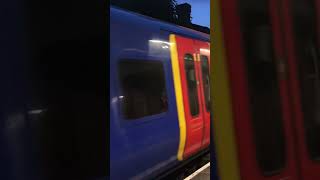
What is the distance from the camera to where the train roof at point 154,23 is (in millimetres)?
5738

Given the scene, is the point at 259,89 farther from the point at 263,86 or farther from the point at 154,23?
the point at 154,23

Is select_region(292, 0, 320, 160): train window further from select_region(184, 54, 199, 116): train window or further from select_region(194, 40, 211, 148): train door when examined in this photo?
select_region(194, 40, 211, 148): train door

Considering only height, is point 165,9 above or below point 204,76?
above

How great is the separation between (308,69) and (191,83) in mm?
6003

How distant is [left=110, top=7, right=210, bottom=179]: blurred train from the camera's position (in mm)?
5645

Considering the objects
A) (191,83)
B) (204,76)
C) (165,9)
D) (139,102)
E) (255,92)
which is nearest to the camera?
(255,92)

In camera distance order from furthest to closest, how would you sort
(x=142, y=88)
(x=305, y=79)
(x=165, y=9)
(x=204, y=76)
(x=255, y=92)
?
(x=204, y=76) < (x=165, y=9) < (x=142, y=88) < (x=305, y=79) < (x=255, y=92)

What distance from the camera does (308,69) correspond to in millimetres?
2359

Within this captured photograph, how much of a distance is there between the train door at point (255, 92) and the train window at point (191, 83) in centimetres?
578

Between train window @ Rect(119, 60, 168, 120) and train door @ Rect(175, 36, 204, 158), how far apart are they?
2.81 feet

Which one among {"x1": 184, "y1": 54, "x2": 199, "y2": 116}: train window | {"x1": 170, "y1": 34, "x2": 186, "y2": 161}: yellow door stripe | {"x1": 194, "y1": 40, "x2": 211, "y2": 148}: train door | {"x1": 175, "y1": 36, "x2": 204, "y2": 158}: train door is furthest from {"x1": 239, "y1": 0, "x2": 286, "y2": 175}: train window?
{"x1": 194, "y1": 40, "x2": 211, "y2": 148}: train door

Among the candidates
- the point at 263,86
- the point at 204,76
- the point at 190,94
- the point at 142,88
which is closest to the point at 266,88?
the point at 263,86
